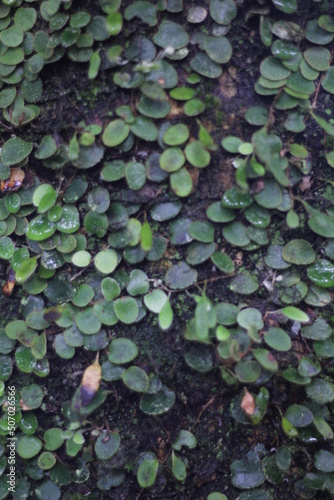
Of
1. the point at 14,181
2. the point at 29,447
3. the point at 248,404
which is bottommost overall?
the point at 29,447

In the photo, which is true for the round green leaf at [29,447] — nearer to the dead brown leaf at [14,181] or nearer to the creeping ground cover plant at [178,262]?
the creeping ground cover plant at [178,262]

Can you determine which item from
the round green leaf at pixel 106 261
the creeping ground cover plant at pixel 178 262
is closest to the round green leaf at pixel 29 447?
the creeping ground cover plant at pixel 178 262

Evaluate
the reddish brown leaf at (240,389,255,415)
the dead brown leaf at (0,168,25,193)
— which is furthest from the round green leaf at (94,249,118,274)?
the reddish brown leaf at (240,389,255,415)

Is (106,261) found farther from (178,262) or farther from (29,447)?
(29,447)

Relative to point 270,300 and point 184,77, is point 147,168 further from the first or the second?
point 270,300

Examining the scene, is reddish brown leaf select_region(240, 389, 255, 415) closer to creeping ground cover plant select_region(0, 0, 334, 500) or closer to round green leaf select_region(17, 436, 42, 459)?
creeping ground cover plant select_region(0, 0, 334, 500)

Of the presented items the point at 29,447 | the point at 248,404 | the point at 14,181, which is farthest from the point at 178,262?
the point at 29,447

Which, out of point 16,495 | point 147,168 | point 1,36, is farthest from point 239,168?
point 16,495

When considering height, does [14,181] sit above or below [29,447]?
above

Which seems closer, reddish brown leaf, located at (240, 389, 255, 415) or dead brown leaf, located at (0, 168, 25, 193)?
reddish brown leaf, located at (240, 389, 255, 415)

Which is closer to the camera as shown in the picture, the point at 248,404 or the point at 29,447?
the point at 248,404
